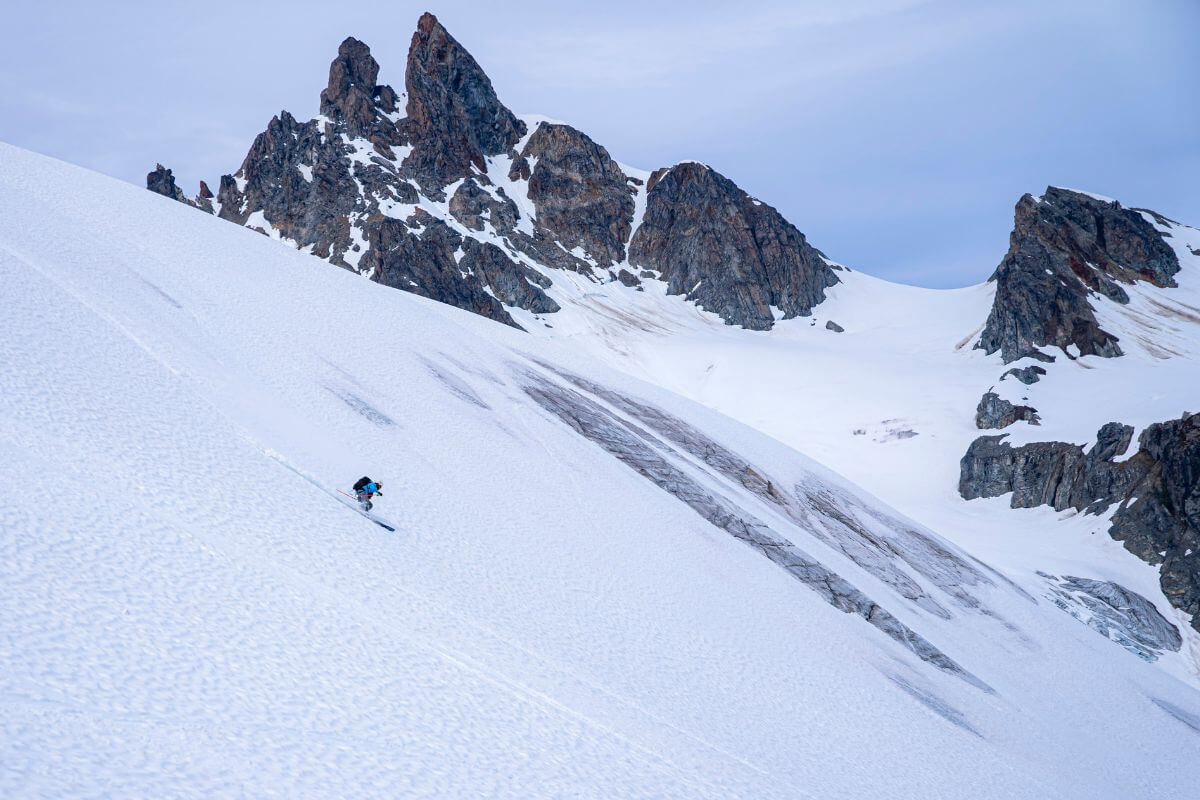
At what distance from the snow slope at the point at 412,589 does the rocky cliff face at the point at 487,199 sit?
108 meters

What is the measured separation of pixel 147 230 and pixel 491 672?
90.7ft

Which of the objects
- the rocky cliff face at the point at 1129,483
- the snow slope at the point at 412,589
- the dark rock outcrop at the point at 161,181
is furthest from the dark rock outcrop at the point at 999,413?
the dark rock outcrop at the point at 161,181

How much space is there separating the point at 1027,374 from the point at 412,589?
102 metres

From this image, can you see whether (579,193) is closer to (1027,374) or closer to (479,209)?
(479,209)

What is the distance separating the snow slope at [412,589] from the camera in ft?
34.6

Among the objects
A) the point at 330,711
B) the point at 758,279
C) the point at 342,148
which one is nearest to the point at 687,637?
the point at 330,711

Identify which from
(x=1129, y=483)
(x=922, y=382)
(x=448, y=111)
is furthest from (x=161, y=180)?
(x=1129, y=483)

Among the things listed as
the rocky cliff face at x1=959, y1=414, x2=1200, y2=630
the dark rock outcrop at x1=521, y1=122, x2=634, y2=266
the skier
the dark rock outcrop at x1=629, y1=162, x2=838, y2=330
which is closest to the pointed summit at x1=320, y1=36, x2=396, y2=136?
the dark rock outcrop at x1=521, y1=122, x2=634, y2=266

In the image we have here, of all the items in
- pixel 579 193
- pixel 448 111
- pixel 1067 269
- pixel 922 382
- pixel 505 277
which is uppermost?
pixel 1067 269

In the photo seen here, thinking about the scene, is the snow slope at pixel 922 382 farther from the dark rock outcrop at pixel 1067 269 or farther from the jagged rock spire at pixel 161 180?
the jagged rock spire at pixel 161 180

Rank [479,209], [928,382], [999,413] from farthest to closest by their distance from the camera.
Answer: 1. [479,209]
2. [928,382]
3. [999,413]

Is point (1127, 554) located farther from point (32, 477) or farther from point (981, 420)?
point (32, 477)

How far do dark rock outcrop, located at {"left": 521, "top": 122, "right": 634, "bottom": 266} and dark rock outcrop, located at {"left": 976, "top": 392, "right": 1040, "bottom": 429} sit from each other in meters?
90.9

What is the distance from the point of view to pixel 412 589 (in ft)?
52.5
